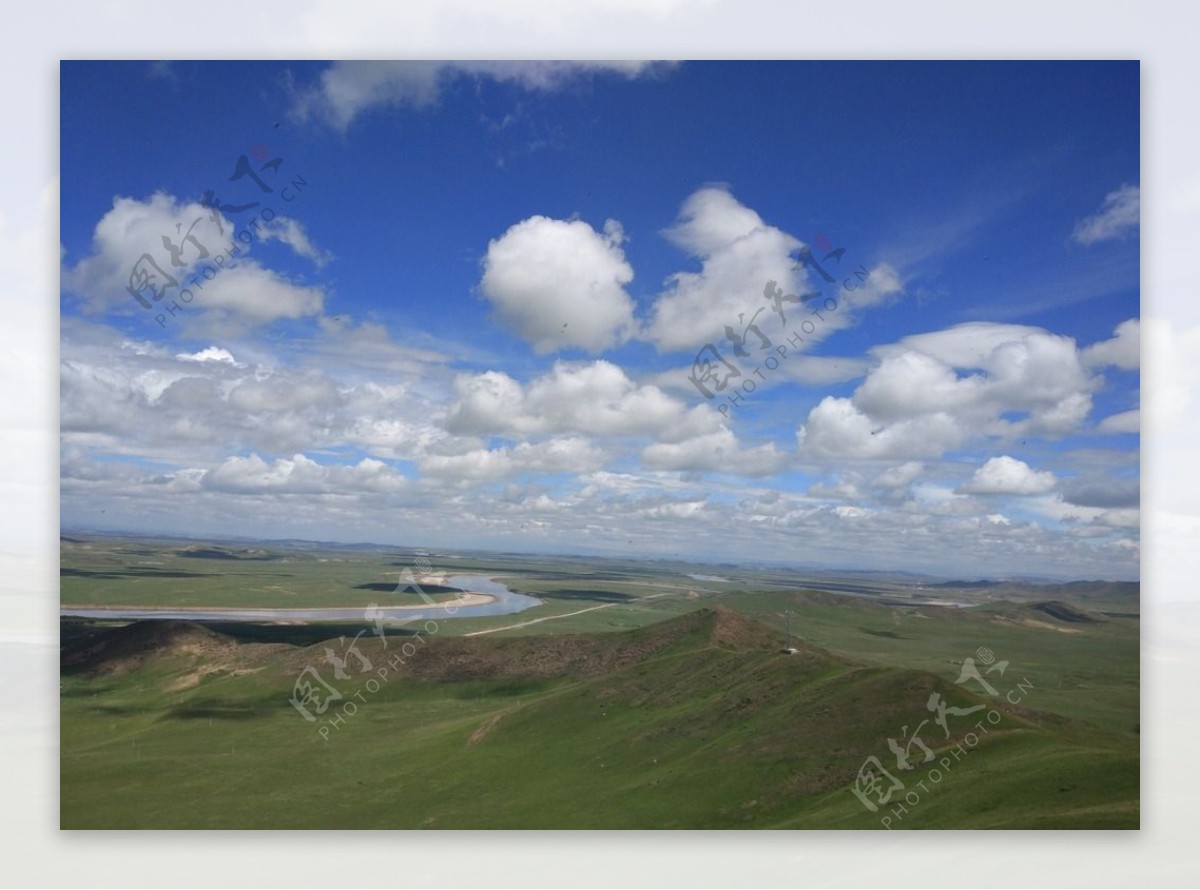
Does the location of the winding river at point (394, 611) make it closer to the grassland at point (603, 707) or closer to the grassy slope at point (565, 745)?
the grassland at point (603, 707)

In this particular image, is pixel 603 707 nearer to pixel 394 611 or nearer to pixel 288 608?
pixel 394 611

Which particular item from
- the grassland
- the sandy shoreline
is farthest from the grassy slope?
the sandy shoreline

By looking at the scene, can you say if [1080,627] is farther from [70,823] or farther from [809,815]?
[70,823]

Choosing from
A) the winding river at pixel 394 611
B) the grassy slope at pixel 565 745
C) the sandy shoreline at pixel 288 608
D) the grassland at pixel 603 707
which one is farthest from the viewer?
the winding river at pixel 394 611

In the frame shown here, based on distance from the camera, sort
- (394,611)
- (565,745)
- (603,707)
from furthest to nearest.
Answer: (394,611)
(603,707)
(565,745)

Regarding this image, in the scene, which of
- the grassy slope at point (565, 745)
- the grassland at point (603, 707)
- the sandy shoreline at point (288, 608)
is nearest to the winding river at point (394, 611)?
the sandy shoreline at point (288, 608)

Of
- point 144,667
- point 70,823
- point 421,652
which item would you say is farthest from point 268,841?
point 144,667

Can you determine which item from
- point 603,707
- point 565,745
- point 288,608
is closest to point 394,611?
point 288,608
